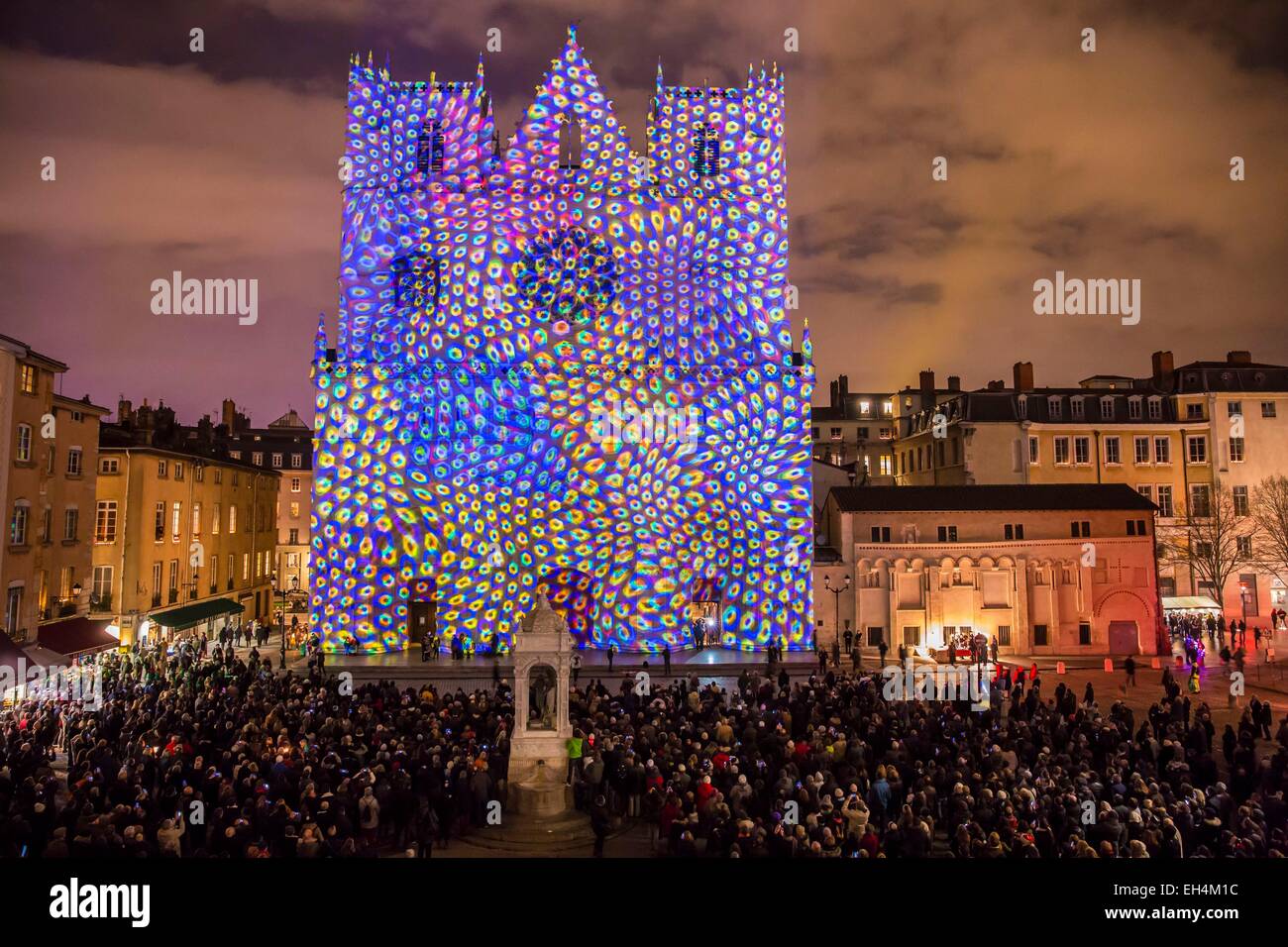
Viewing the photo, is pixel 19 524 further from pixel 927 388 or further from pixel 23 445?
pixel 927 388

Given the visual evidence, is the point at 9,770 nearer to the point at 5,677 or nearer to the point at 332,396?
the point at 5,677

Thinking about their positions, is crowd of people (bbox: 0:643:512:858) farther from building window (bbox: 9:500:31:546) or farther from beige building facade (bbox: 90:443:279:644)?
beige building facade (bbox: 90:443:279:644)

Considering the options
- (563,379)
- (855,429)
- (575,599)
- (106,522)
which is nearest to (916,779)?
(575,599)

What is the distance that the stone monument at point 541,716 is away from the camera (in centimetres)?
1440

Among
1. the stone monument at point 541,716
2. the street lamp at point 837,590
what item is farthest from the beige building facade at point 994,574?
the stone monument at point 541,716

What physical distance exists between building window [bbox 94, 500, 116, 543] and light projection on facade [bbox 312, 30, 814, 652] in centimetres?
934

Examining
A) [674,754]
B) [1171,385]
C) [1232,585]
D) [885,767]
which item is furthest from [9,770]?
[1171,385]

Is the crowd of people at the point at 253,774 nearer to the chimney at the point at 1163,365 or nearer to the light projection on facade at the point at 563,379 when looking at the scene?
the light projection on facade at the point at 563,379

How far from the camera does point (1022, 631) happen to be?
33125 mm

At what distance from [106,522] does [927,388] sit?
48.6 metres

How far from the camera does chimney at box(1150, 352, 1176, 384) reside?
1747 inches

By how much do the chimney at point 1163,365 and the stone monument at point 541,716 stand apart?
133 ft

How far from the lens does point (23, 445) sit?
2625cm
